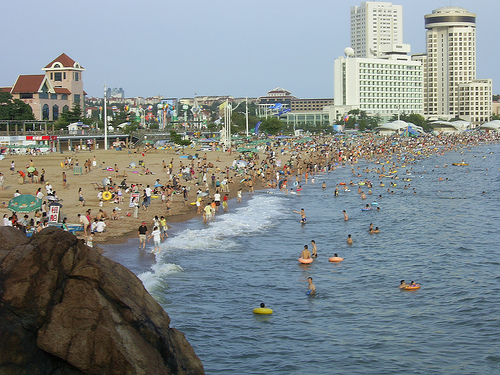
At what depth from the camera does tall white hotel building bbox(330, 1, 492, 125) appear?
160875 millimetres

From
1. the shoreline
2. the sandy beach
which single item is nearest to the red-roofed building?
the shoreline

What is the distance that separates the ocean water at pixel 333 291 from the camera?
13.7 metres

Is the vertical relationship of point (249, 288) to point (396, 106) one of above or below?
Answer: below

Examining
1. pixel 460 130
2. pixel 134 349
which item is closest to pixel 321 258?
pixel 134 349

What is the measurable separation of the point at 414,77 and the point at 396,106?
33.9 ft

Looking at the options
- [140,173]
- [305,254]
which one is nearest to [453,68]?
[140,173]

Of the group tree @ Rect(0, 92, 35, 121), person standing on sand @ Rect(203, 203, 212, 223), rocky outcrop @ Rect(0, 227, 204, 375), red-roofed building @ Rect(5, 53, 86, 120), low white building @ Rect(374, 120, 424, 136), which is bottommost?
person standing on sand @ Rect(203, 203, 212, 223)

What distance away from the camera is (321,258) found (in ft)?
76.4

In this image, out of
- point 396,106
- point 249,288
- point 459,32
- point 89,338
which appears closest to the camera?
point 89,338

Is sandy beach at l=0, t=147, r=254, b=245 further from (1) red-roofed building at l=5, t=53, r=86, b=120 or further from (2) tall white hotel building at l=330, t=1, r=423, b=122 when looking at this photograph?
(2) tall white hotel building at l=330, t=1, r=423, b=122

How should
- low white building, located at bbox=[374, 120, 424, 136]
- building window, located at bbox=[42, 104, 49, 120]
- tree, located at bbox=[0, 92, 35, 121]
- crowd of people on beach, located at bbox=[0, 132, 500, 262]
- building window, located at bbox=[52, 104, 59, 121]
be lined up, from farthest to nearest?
low white building, located at bbox=[374, 120, 424, 136] → building window, located at bbox=[52, 104, 59, 121] → building window, located at bbox=[42, 104, 49, 120] → tree, located at bbox=[0, 92, 35, 121] → crowd of people on beach, located at bbox=[0, 132, 500, 262]

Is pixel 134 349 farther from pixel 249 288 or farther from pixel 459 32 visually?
pixel 459 32

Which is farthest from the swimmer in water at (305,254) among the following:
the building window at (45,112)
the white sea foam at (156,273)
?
the building window at (45,112)

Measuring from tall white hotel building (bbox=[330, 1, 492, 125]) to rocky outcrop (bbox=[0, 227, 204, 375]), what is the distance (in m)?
152
